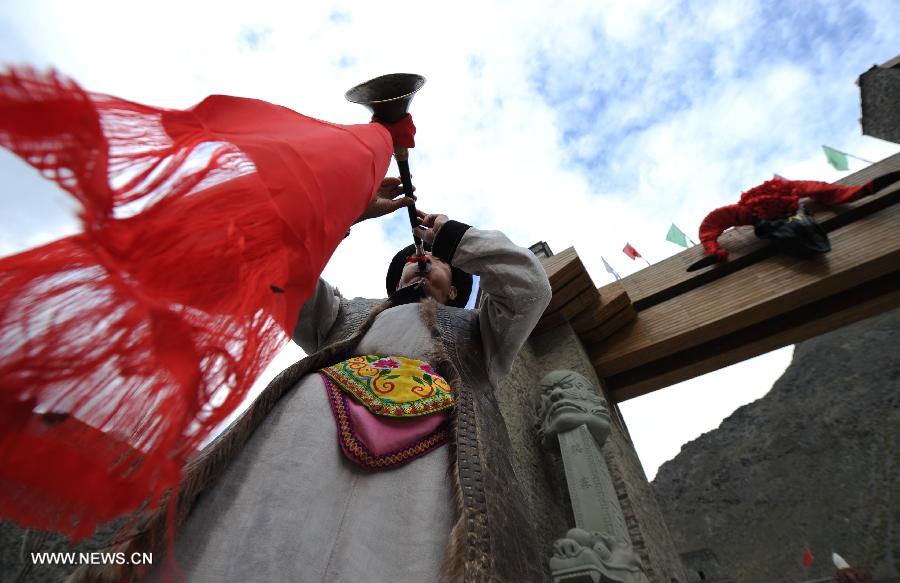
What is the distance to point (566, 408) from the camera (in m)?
2.29

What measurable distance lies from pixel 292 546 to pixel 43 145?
70 cm

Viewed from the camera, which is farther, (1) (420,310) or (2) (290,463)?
(1) (420,310)

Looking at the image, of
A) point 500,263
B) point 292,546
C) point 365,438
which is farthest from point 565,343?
point 292,546

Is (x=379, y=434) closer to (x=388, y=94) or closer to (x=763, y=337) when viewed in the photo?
(x=388, y=94)

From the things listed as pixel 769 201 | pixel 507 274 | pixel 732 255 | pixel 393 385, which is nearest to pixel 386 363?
pixel 393 385

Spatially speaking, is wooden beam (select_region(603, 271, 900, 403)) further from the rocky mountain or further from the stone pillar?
the rocky mountain

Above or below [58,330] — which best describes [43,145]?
above

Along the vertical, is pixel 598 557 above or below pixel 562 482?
below

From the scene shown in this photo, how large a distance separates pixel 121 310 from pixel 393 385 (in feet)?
2.41

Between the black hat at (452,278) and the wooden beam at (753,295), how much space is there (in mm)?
1681

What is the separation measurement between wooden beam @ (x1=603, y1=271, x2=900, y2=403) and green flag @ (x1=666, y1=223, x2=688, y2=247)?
7.35 ft

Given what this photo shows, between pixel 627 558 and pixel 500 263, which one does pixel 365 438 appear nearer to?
pixel 500 263

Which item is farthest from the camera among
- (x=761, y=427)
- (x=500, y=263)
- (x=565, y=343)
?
(x=761, y=427)

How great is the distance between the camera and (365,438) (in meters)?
1.04
